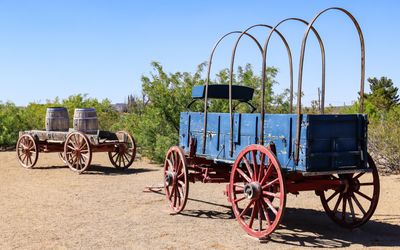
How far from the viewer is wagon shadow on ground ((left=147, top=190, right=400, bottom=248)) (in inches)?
232

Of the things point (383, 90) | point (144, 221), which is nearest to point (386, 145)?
point (144, 221)

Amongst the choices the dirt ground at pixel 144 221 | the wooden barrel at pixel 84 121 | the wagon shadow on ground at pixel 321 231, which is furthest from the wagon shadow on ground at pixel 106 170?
the wagon shadow on ground at pixel 321 231

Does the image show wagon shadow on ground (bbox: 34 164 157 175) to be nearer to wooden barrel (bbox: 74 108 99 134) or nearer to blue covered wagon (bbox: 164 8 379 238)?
wooden barrel (bbox: 74 108 99 134)

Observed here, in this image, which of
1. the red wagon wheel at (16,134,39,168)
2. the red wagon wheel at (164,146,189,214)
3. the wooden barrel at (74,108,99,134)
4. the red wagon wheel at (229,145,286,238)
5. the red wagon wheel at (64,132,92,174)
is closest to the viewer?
the red wagon wheel at (229,145,286,238)

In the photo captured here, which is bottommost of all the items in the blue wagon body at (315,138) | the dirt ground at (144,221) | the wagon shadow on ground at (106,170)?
the dirt ground at (144,221)

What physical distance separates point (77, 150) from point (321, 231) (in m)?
7.46

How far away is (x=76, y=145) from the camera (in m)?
12.5

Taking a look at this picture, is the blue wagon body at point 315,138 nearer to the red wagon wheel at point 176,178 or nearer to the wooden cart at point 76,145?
the red wagon wheel at point 176,178

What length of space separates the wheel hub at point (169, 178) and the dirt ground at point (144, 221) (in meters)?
0.44

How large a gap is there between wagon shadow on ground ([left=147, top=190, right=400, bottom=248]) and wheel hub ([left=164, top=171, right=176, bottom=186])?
1.63 ft

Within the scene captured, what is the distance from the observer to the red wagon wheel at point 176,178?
731cm

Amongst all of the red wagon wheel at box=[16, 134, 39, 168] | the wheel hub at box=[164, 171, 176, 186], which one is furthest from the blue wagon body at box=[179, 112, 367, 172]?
the red wagon wheel at box=[16, 134, 39, 168]

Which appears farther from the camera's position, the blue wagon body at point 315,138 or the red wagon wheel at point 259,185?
the red wagon wheel at point 259,185

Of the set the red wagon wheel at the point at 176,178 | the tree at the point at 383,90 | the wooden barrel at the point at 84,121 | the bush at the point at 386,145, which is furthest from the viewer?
the tree at the point at 383,90
